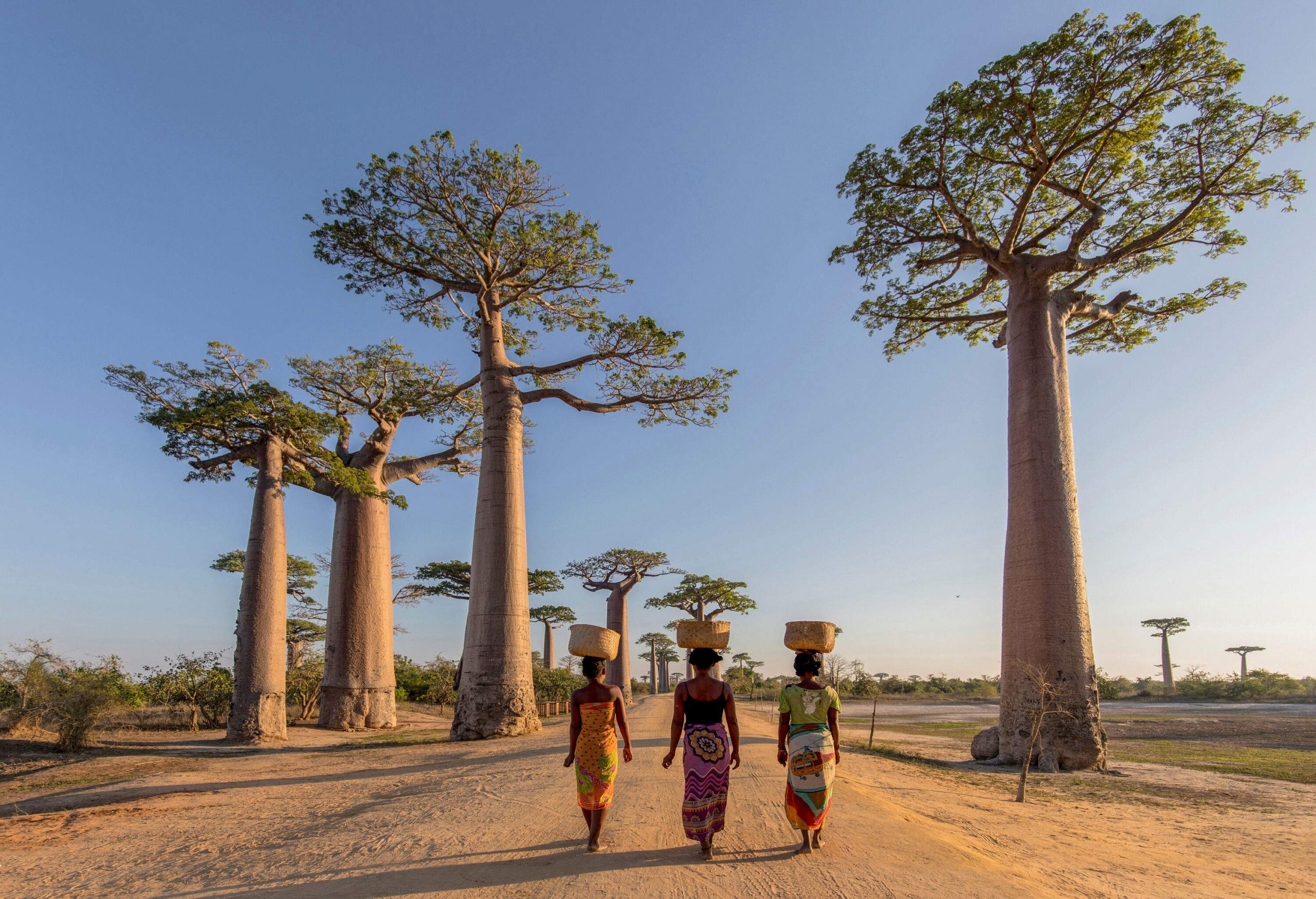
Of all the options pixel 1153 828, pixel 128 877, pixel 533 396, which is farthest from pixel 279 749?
pixel 1153 828

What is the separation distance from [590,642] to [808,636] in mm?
1372

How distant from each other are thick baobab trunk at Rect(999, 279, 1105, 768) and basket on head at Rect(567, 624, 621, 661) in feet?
28.0

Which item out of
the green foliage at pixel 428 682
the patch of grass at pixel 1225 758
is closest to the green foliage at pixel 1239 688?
the patch of grass at pixel 1225 758

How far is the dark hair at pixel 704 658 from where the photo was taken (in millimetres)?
3945

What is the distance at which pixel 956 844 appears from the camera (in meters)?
4.11

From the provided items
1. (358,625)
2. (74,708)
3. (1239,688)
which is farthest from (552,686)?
(1239,688)

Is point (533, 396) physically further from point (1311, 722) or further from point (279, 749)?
point (1311, 722)

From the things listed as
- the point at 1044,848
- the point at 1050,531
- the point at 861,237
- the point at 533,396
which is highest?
the point at 861,237

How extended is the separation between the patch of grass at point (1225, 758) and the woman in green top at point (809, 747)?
8466mm

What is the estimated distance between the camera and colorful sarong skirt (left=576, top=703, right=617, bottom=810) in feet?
12.7

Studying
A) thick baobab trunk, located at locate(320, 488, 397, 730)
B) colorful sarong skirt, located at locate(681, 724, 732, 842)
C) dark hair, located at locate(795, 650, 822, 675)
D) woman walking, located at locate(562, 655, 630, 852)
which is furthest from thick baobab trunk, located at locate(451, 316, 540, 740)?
dark hair, located at locate(795, 650, 822, 675)

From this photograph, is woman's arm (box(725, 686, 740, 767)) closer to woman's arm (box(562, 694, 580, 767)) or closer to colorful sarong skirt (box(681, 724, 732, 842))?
colorful sarong skirt (box(681, 724, 732, 842))

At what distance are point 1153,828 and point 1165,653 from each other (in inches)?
1819

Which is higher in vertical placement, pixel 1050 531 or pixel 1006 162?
pixel 1006 162
